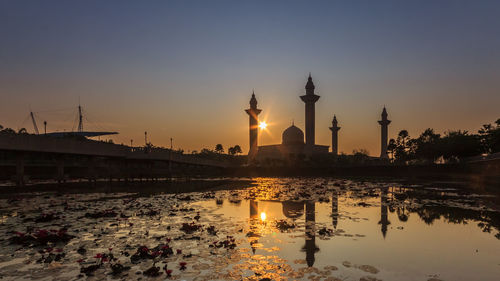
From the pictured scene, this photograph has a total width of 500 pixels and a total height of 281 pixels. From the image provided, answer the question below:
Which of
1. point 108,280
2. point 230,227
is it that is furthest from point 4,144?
point 108,280

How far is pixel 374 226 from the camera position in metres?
15.6

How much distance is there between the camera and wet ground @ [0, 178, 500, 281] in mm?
9172

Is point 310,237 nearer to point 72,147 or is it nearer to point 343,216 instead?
point 343,216

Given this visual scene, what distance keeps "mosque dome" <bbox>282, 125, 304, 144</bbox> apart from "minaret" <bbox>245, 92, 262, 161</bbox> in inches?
637

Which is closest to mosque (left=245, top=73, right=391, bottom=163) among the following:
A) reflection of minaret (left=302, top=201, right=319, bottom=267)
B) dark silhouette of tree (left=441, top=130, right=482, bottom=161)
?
dark silhouette of tree (left=441, top=130, right=482, bottom=161)

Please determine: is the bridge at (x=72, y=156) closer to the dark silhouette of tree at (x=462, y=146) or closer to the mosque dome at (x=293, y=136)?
the mosque dome at (x=293, y=136)

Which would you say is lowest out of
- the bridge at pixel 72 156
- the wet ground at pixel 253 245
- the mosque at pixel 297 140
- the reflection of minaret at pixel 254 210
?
the reflection of minaret at pixel 254 210

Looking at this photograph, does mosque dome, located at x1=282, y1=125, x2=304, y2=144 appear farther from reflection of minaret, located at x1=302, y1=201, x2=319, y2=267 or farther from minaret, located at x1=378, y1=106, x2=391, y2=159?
reflection of minaret, located at x1=302, y1=201, x2=319, y2=267

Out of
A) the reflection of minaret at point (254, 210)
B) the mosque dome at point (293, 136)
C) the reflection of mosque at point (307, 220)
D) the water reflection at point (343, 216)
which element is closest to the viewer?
the reflection of mosque at point (307, 220)

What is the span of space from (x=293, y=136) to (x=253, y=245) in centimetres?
13790

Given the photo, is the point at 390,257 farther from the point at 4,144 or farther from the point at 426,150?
the point at 426,150

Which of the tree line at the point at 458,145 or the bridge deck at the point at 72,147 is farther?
the tree line at the point at 458,145

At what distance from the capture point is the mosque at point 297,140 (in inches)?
5487

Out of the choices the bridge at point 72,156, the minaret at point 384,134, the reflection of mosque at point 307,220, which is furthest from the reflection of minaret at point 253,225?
the minaret at point 384,134
